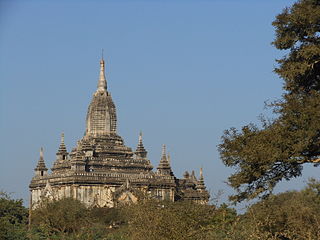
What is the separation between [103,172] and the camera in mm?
78938

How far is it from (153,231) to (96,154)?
47.4 m

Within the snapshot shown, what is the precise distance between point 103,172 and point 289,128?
5017 cm

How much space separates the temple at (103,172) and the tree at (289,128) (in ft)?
145

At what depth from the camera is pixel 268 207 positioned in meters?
33.2

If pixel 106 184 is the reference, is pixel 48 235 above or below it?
below

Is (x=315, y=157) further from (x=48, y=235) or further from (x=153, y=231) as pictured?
(x=48, y=235)

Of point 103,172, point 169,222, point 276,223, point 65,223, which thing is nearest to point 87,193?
point 103,172

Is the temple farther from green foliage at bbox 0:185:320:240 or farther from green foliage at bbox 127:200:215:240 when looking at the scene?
green foliage at bbox 127:200:215:240

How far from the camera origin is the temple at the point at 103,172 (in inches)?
3059

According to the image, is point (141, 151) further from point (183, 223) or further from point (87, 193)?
point (183, 223)

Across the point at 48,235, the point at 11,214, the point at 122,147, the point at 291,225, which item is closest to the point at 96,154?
the point at 122,147

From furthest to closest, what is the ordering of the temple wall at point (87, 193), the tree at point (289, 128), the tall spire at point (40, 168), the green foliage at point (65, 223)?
1. the tall spire at point (40, 168)
2. the temple wall at point (87, 193)
3. the green foliage at point (65, 223)
4. the tree at point (289, 128)

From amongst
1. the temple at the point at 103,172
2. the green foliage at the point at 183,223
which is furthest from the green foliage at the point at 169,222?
the temple at the point at 103,172

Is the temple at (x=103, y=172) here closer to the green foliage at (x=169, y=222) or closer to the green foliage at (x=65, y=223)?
the green foliage at (x=65, y=223)
